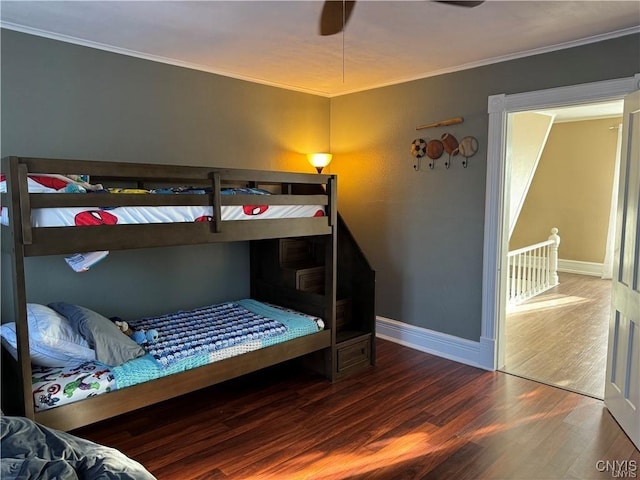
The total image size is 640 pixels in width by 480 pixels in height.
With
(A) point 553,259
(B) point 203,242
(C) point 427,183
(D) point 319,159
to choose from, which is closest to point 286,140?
(D) point 319,159

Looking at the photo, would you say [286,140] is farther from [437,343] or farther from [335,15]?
[437,343]

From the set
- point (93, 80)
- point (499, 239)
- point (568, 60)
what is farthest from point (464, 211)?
point (93, 80)

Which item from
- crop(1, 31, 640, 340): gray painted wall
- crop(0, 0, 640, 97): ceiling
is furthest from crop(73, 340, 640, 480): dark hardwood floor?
crop(0, 0, 640, 97): ceiling

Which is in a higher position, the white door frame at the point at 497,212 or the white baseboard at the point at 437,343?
the white door frame at the point at 497,212

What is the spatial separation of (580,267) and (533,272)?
1706 mm

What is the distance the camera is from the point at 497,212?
356 centimetres

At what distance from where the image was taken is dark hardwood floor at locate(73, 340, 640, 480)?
7.91 ft

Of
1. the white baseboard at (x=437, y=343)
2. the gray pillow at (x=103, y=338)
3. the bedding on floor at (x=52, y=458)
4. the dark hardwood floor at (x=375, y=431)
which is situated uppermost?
the gray pillow at (x=103, y=338)

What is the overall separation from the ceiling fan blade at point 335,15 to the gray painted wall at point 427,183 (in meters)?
1.54

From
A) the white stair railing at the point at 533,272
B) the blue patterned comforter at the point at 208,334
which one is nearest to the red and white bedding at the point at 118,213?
the blue patterned comforter at the point at 208,334

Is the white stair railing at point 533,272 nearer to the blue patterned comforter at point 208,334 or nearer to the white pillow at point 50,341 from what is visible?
the blue patterned comforter at point 208,334

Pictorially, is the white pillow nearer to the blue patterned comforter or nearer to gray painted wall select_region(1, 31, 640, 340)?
the blue patterned comforter

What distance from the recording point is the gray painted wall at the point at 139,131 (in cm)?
293

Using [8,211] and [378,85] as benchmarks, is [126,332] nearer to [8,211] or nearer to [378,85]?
[8,211]
